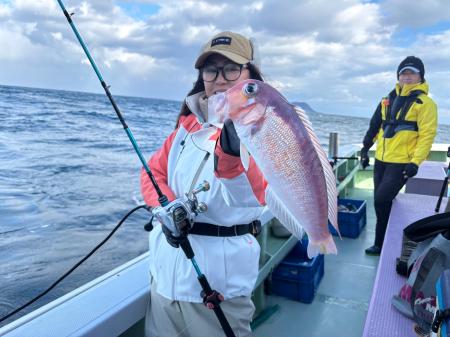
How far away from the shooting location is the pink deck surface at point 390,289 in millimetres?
1872

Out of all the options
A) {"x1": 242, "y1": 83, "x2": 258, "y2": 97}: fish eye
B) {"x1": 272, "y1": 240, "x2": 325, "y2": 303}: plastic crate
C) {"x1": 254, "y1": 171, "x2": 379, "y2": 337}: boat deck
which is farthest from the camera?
{"x1": 272, "y1": 240, "x2": 325, "y2": 303}: plastic crate

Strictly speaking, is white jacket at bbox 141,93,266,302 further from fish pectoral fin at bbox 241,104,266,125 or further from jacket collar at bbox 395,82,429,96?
jacket collar at bbox 395,82,429,96

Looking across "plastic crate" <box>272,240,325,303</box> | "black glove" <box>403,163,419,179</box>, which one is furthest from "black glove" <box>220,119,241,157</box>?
"black glove" <box>403,163,419,179</box>

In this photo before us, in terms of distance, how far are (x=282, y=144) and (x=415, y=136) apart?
3.52m

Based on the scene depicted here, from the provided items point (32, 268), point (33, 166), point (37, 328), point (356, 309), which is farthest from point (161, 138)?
point (37, 328)

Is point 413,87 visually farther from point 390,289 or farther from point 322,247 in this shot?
point 322,247

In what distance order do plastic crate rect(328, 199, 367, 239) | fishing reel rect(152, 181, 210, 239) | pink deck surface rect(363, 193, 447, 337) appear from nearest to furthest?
1. fishing reel rect(152, 181, 210, 239)
2. pink deck surface rect(363, 193, 447, 337)
3. plastic crate rect(328, 199, 367, 239)

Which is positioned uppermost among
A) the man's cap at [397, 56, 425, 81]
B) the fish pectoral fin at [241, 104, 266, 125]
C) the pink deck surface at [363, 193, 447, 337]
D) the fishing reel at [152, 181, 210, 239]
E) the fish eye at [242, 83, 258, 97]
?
the man's cap at [397, 56, 425, 81]

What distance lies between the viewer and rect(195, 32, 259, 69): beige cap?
1.60 m

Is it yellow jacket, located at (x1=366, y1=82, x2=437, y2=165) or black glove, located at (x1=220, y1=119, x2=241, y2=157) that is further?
yellow jacket, located at (x1=366, y1=82, x2=437, y2=165)

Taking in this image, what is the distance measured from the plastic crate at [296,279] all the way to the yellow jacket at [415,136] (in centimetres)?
162

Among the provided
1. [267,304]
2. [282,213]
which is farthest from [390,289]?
[282,213]

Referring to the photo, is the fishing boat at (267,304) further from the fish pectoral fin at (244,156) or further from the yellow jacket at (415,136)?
the fish pectoral fin at (244,156)

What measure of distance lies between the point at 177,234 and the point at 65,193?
6.65m
